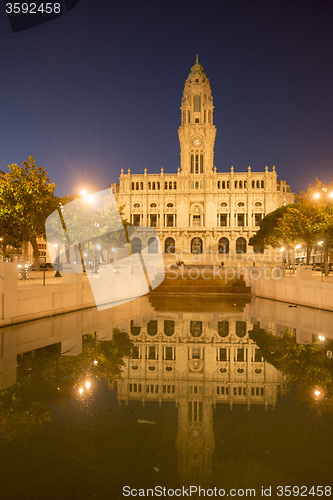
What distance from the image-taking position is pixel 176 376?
6793 mm

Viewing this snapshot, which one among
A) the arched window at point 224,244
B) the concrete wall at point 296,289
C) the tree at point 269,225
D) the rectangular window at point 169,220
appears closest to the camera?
the concrete wall at point 296,289

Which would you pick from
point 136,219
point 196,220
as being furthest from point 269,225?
point 136,219

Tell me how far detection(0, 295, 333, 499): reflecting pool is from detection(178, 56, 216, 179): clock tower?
79429 mm

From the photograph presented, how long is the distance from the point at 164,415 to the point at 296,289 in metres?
15.0

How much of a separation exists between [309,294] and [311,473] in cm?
1455

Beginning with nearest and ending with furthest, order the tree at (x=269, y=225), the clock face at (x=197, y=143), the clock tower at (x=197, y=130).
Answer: the tree at (x=269, y=225) < the clock tower at (x=197, y=130) < the clock face at (x=197, y=143)

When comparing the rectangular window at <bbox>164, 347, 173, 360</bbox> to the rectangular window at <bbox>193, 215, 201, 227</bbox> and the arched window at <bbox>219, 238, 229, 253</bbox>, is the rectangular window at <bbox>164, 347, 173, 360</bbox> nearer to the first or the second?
the arched window at <bbox>219, 238, 229, 253</bbox>

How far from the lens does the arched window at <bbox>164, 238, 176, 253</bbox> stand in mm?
81438

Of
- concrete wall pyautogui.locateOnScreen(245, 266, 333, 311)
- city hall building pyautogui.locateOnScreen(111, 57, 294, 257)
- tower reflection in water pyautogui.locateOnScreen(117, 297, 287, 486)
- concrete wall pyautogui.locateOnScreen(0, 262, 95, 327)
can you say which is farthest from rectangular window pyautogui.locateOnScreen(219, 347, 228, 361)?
city hall building pyautogui.locateOnScreen(111, 57, 294, 257)

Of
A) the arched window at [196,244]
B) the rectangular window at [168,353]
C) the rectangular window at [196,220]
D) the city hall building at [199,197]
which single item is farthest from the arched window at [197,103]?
the rectangular window at [168,353]

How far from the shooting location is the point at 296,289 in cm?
1823

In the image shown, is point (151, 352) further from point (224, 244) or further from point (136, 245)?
point (136, 245)

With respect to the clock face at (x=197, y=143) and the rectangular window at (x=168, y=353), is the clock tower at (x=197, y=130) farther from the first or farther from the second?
the rectangular window at (x=168, y=353)

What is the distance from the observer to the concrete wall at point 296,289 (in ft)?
51.4
